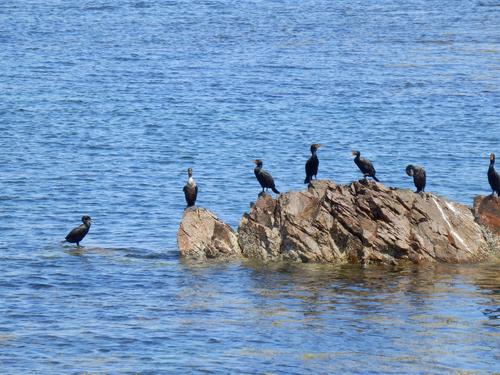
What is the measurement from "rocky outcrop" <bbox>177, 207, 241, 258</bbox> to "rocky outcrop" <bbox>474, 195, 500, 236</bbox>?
7.22 m

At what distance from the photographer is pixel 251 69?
77438 millimetres

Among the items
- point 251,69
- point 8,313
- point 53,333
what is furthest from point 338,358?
point 251,69

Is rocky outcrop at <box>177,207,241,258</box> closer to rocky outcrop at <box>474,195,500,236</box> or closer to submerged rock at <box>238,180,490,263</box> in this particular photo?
submerged rock at <box>238,180,490,263</box>

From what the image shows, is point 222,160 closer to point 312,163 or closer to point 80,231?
point 80,231

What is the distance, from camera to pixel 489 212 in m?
35.9

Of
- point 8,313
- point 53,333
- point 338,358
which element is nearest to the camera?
point 338,358

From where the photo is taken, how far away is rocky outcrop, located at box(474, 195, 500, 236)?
35594mm

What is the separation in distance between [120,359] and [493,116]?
136 ft

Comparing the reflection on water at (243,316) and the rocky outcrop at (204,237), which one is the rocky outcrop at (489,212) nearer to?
the reflection on water at (243,316)

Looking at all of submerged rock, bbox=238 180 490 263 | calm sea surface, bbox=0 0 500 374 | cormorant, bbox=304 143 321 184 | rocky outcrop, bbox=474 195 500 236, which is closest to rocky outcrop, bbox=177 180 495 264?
submerged rock, bbox=238 180 490 263

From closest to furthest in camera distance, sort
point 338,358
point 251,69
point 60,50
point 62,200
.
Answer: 1. point 338,358
2. point 62,200
3. point 251,69
4. point 60,50

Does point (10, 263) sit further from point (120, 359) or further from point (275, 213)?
point (120, 359)

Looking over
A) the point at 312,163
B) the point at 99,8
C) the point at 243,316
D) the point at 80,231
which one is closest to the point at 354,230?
the point at 312,163

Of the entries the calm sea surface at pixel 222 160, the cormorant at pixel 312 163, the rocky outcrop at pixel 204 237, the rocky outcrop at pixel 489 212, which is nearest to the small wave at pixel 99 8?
the calm sea surface at pixel 222 160
